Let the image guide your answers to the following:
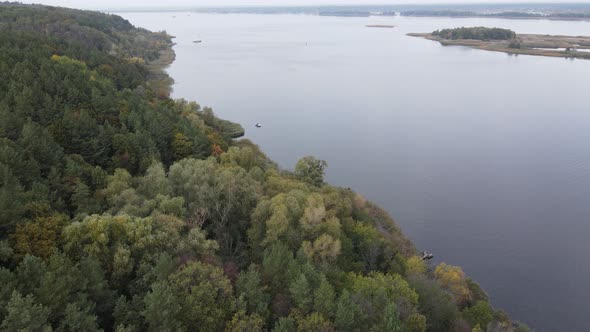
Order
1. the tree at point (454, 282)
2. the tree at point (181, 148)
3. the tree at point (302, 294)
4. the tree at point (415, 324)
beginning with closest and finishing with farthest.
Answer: the tree at point (302, 294)
the tree at point (415, 324)
the tree at point (454, 282)
the tree at point (181, 148)

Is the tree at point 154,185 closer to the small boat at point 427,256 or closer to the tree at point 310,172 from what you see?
the tree at point 310,172

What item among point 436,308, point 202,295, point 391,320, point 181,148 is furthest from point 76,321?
point 181,148

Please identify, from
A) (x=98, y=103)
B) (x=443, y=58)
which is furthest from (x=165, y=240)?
(x=443, y=58)

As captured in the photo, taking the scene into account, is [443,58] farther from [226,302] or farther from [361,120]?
[226,302]

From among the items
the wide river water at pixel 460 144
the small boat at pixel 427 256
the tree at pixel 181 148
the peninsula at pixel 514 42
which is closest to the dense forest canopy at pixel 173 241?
the tree at pixel 181 148

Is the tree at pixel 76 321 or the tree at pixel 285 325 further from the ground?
the tree at pixel 76 321

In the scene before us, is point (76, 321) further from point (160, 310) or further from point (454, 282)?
point (454, 282)

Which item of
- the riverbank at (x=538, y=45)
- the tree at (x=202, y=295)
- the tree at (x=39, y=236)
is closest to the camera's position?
the tree at (x=202, y=295)

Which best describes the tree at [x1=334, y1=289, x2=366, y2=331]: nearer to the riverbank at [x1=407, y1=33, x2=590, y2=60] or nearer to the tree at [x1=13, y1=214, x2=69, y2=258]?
the tree at [x1=13, y1=214, x2=69, y2=258]
